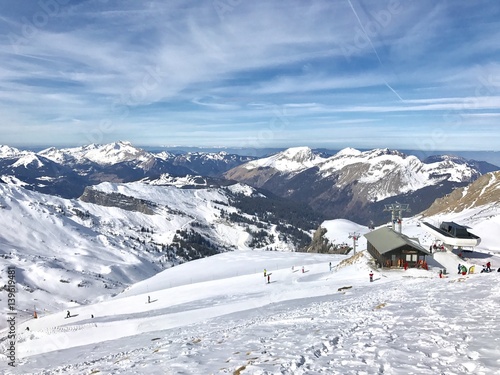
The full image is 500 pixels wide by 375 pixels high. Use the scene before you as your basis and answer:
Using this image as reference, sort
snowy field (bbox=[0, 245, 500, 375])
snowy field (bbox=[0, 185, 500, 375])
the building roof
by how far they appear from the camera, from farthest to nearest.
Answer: the building roof, snowy field (bbox=[0, 185, 500, 375]), snowy field (bbox=[0, 245, 500, 375])

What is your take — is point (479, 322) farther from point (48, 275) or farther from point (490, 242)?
point (48, 275)

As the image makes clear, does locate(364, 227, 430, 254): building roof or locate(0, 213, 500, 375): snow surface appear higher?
locate(364, 227, 430, 254): building roof

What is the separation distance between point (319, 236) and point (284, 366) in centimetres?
10789

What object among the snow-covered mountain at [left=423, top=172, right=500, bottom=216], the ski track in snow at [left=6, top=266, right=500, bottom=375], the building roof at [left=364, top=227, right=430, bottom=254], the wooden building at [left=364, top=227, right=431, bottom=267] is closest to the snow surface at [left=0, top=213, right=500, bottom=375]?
the ski track in snow at [left=6, top=266, right=500, bottom=375]

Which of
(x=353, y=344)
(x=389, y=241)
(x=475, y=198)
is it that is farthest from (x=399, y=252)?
(x=475, y=198)

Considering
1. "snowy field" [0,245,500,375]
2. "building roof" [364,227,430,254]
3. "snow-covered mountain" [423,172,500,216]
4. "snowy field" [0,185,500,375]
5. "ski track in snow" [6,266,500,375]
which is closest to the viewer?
"ski track in snow" [6,266,500,375]

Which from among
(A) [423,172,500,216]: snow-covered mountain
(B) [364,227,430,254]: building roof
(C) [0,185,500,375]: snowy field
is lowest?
(C) [0,185,500,375]: snowy field

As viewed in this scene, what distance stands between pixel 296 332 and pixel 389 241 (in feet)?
102

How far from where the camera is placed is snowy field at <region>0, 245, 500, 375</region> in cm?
1243

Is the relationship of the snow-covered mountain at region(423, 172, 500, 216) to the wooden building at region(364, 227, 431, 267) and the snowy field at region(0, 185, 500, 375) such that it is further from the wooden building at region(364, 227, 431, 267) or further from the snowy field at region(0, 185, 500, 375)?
the snowy field at region(0, 185, 500, 375)

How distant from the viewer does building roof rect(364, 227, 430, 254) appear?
42000 millimetres

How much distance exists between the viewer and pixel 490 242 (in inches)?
2354

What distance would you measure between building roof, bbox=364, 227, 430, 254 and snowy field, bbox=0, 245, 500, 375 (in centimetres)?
289

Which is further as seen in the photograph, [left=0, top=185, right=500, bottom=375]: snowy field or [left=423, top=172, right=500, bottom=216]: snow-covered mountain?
[left=423, top=172, right=500, bottom=216]: snow-covered mountain
